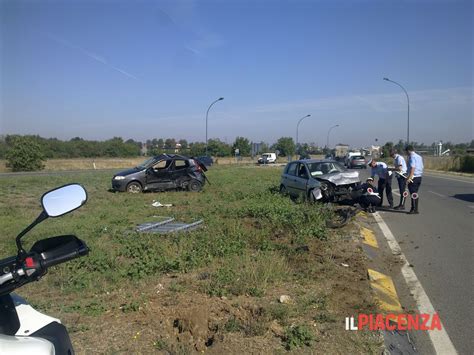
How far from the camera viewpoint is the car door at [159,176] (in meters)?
18.0

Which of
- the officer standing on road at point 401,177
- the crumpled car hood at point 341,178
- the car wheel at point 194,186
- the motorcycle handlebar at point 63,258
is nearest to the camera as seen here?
the motorcycle handlebar at point 63,258

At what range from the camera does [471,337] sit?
12.7ft

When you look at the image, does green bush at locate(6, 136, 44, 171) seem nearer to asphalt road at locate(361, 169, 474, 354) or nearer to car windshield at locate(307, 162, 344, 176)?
car windshield at locate(307, 162, 344, 176)

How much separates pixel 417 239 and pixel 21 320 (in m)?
7.53

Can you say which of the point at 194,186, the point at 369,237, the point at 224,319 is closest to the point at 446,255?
the point at 369,237

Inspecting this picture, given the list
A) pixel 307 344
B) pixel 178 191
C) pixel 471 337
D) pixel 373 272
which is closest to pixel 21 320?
pixel 307 344

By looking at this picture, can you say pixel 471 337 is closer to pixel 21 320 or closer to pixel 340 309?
pixel 340 309

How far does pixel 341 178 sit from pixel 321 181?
596mm

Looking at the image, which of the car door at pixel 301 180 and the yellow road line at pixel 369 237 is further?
the car door at pixel 301 180

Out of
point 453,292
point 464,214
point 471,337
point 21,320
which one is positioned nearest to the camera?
point 21,320

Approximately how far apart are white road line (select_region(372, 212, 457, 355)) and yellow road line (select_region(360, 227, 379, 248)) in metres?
0.27

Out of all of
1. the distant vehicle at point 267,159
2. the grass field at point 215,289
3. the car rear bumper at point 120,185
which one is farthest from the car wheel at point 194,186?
the distant vehicle at point 267,159

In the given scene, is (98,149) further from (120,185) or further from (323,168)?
(323,168)

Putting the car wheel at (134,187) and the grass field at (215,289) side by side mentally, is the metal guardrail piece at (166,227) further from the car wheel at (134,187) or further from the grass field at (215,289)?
the car wheel at (134,187)
